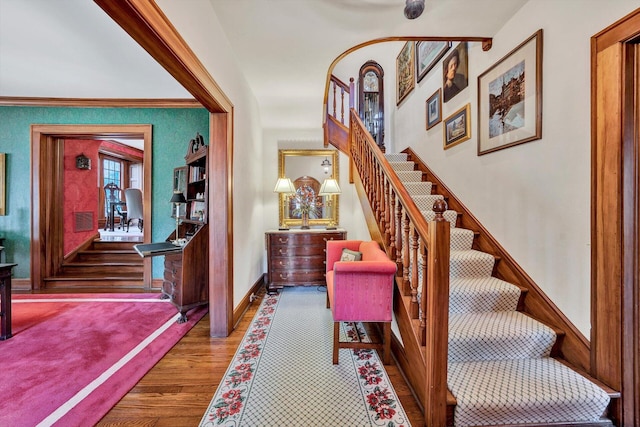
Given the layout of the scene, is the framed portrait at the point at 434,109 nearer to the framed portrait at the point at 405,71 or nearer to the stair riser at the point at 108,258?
the framed portrait at the point at 405,71

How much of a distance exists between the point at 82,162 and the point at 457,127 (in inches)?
243

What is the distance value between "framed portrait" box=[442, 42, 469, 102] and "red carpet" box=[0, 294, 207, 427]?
12.4 ft

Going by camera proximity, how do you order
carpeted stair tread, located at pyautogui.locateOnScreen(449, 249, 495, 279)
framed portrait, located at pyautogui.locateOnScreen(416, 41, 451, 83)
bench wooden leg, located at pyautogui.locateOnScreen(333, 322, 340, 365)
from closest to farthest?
bench wooden leg, located at pyautogui.locateOnScreen(333, 322, 340, 365)
carpeted stair tread, located at pyautogui.locateOnScreen(449, 249, 495, 279)
framed portrait, located at pyautogui.locateOnScreen(416, 41, 451, 83)

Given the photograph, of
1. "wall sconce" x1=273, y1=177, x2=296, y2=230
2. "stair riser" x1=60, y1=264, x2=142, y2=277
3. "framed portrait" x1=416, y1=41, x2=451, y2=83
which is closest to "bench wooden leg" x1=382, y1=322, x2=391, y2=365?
"wall sconce" x1=273, y1=177, x2=296, y2=230

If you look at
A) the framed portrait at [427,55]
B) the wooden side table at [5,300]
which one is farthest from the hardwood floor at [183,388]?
the framed portrait at [427,55]

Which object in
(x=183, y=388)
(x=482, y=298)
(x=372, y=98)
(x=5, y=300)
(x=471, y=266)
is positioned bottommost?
(x=183, y=388)

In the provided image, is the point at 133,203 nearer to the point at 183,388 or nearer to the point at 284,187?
the point at 284,187

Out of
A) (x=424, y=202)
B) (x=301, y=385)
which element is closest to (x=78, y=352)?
(x=301, y=385)

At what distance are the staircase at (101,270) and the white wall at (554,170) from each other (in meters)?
4.64

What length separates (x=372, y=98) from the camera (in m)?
5.45

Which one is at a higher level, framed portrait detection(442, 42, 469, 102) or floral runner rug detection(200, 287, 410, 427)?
framed portrait detection(442, 42, 469, 102)

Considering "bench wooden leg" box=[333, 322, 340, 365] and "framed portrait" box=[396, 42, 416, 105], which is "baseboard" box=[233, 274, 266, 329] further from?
"framed portrait" box=[396, 42, 416, 105]

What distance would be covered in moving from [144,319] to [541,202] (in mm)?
3822

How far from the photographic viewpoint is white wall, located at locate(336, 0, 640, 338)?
1.60 m
